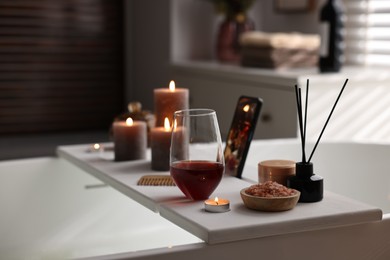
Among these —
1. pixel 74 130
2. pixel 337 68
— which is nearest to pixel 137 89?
pixel 74 130

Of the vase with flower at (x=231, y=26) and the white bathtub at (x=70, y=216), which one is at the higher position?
the vase with flower at (x=231, y=26)

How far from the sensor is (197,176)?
1.42 m

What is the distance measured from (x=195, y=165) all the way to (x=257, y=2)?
251cm

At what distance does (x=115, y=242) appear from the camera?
2221mm

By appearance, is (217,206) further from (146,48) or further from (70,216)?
(146,48)

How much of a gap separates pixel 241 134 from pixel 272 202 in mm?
423

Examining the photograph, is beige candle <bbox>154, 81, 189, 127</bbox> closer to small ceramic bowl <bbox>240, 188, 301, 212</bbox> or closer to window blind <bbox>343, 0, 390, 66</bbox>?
small ceramic bowl <bbox>240, 188, 301, 212</bbox>

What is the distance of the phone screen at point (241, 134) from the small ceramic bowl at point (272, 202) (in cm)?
34

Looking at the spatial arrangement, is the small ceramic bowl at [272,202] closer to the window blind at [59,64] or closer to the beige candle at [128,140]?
the beige candle at [128,140]

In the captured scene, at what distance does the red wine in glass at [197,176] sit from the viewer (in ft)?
4.66

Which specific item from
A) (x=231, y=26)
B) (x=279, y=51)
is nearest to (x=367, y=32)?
(x=279, y=51)

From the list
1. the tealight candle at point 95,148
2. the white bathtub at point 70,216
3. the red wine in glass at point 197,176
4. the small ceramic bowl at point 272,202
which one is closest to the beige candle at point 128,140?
the tealight candle at point 95,148

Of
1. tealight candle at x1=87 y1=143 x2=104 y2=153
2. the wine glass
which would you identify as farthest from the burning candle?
tealight candle at x1=87 y1=143 x2=104 y2=153

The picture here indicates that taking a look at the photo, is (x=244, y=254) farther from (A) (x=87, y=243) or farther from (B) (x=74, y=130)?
(B) (x=74, y=130)
